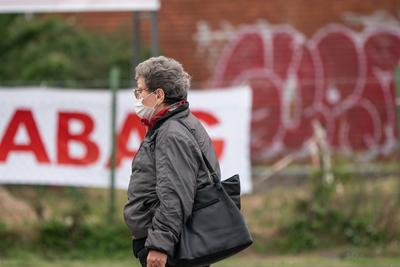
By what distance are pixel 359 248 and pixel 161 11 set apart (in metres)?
7.03

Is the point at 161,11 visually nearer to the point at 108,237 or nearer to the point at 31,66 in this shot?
the point at 31,66

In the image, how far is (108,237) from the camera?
10727 mm

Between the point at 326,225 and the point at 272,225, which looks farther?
the point at 272,225

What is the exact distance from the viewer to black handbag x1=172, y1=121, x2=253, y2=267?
206 inches

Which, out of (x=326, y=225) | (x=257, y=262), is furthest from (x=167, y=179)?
(x=326, y=225)

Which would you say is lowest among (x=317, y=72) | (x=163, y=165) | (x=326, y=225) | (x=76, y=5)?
(x=326, y=225)

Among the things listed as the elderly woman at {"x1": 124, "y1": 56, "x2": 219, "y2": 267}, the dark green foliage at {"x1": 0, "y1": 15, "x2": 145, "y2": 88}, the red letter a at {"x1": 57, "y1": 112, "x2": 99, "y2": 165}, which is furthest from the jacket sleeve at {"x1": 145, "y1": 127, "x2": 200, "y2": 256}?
the dark green foliage at {"x1": 0, "y1": 15, "x2": 145, "y2": 88}

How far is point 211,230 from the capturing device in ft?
17.3

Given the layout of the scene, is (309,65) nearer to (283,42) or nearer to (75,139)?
(283,42)

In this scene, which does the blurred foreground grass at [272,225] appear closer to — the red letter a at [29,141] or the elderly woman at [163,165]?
the red letter a at [29,141]

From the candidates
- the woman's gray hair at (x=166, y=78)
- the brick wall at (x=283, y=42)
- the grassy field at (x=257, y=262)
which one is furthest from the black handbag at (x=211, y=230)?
the brick wall at (x=283, y=42)

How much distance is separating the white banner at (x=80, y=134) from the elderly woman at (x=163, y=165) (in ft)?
16.7

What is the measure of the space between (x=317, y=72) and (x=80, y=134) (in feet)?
22.0

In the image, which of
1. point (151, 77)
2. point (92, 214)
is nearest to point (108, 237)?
point (92, 214)
